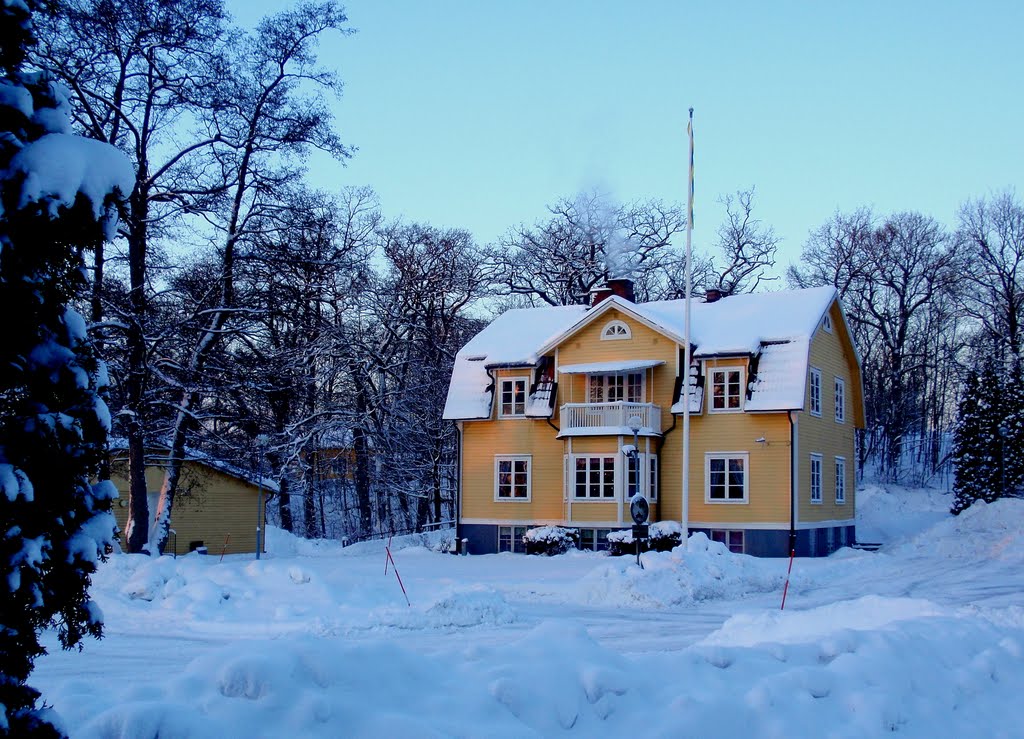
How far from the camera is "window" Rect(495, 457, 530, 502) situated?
34.9 m

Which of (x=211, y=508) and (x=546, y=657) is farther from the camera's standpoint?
(x=211, y=508)

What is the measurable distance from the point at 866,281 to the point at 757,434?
26.2 m

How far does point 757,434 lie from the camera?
3159 cm

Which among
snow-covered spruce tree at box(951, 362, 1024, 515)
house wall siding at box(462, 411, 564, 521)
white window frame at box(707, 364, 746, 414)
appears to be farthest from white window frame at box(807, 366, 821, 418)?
snow-covered spruce tree at box(951, 362, 1024, 515)

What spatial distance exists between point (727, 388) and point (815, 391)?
3357 mm

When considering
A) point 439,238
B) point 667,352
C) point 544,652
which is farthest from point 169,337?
point 439,238

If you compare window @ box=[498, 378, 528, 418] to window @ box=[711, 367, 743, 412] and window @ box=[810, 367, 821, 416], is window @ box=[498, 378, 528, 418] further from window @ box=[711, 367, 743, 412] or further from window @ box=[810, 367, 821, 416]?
window @ box=[810, 367, 821, 416]

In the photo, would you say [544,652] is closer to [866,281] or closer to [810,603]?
[810,603]

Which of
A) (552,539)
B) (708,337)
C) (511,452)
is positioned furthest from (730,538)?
(511,452)

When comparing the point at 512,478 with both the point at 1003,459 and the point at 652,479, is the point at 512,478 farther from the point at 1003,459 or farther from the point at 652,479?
the point at 1003,459

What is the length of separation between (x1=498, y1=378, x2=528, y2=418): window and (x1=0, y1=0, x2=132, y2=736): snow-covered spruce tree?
29739 millimetres

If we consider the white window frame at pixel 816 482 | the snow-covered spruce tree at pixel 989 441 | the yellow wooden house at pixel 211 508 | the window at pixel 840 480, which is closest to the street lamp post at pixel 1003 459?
the snow-covered spruce tree at pixel 989 441

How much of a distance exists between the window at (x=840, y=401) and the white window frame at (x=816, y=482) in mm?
2988

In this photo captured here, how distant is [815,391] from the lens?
1310 inches
